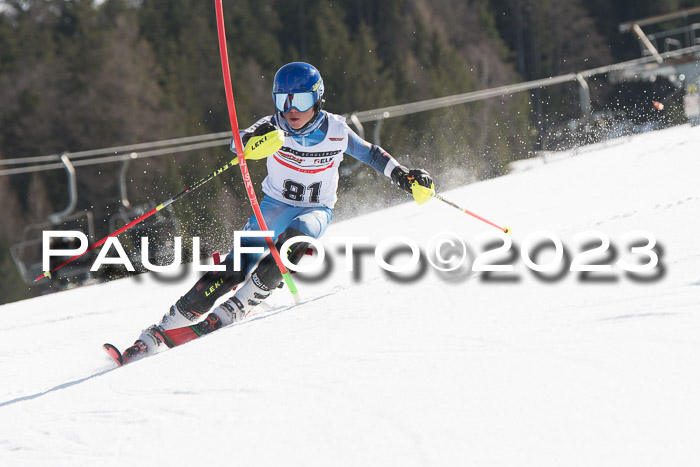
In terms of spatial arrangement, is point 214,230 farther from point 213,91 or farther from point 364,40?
point 364,40

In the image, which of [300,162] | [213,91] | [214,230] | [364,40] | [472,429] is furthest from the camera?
[364,40]

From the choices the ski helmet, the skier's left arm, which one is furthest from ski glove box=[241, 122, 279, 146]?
the skier's left arm

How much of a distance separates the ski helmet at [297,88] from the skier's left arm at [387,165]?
1.15 ft

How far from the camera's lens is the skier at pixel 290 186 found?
438 centimetres

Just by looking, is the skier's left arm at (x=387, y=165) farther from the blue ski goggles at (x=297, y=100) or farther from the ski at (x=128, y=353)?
the ski at (x=128, y=353)

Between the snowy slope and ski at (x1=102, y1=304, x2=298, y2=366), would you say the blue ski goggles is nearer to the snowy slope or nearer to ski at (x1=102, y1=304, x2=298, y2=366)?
the snowy slope

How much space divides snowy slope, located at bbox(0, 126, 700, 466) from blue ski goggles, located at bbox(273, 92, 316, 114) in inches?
41.2

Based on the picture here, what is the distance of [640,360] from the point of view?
2.49 meters

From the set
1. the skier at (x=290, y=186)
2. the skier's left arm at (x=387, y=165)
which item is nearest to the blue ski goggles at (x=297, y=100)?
the skier at (x=290, y=186)

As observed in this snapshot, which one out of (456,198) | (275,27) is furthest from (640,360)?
(275,27)

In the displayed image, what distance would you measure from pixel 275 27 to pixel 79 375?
144ft

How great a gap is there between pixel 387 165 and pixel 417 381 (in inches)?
94.2

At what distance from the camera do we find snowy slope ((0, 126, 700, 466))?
2.17 metres

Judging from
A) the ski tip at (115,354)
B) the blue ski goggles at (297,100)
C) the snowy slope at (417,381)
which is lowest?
the snowy slope at (417,381)
